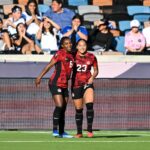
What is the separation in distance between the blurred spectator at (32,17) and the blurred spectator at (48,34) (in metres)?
0.26

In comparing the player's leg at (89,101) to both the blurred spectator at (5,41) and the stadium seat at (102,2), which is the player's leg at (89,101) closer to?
the blurred spectator at (5,41)

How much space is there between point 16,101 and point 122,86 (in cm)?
239

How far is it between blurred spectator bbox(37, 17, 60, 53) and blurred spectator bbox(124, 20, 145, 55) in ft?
6.03

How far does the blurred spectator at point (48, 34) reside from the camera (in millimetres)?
18188

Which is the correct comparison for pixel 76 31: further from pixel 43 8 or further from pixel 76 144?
pixel 76 144

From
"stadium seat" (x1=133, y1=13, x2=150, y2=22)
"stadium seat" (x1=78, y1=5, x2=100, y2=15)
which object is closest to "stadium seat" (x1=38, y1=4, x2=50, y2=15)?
"stadium seat" (x1=78, y1=5, x2=100, y2=15)

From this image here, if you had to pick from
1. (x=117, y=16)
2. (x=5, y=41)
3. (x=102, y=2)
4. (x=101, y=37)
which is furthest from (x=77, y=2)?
(x=5, y=41)

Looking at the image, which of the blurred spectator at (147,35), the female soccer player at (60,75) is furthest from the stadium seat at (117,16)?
the female soccer player at (60,75)

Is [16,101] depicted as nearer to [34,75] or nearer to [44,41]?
[34,75]

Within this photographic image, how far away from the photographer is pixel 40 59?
16.5 m

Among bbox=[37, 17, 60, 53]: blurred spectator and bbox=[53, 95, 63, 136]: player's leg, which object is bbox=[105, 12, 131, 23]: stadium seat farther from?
bbox=[53, 95, 63, 136]: player's leg

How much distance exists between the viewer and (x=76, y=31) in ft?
58.8

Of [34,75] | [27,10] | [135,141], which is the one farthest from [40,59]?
[135,141]

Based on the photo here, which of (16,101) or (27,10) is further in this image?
(27,10)
